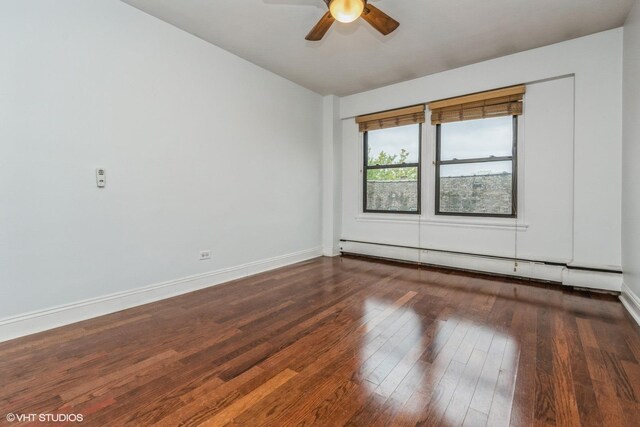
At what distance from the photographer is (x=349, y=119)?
5102 mm

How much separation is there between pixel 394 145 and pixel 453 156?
0.94 m

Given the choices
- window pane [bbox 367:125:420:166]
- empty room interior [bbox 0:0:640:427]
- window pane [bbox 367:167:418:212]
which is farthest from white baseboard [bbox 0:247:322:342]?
window pane [bbox 367:125:420:166]

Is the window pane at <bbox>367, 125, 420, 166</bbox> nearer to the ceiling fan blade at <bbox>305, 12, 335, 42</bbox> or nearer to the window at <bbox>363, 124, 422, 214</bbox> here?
the window at <bbox>363, 124, 422, 214</bbox>

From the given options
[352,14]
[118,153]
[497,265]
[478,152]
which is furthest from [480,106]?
[118,153]

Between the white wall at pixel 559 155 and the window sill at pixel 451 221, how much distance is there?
0.5 inches

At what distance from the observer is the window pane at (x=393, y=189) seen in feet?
14.9

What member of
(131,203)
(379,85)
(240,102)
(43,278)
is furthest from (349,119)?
(43,278)

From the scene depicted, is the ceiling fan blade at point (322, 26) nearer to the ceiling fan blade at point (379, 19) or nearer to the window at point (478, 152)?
the ceiling fan blade at point (379, 19)

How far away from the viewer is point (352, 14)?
7.16ft

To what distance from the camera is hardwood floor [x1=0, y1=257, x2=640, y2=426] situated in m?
1.38

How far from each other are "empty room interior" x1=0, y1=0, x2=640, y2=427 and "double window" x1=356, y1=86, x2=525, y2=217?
0.03 metres

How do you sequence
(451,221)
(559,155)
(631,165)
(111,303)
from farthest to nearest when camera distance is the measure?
1. (451,221)
2. (559,155)
3. (631,165)
4. (111,303)

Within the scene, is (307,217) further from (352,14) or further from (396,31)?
(352,14)

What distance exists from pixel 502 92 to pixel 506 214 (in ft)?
4.95
